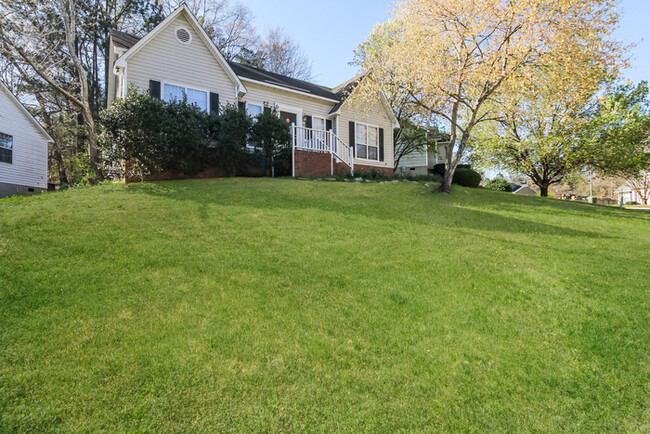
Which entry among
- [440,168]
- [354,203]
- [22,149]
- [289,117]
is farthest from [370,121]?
[22,149]

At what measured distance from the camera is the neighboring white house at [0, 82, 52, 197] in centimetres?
1509

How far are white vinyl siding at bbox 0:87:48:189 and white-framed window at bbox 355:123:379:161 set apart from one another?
16135 millimetres

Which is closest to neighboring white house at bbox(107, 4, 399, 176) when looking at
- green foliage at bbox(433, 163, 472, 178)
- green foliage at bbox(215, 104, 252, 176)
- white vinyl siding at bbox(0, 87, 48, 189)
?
green foliage at bbox(215, 104, 252, 176)

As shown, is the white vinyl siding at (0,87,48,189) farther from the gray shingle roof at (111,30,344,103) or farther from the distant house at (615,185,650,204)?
the distant house at (615,185,650,204)

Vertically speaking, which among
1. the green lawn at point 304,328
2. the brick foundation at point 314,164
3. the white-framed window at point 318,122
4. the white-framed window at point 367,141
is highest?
the white-framed window at point 318,122

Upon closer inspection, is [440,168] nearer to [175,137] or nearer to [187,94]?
[187,94]

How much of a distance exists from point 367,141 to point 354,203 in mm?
9604

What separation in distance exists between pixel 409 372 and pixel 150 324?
103 inches

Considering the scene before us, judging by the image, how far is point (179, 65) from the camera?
42.0 ft

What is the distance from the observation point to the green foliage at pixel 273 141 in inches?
484

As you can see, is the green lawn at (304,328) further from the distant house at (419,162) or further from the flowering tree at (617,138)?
the distant house at (419,162)

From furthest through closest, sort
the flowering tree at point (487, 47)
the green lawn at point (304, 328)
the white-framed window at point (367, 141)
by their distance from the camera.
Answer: the white-framed window at point (367, 141)
the flowering tree at point (487, 47)
the green lawn at point (304, 328)

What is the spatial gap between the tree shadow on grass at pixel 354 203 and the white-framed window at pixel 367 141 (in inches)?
248

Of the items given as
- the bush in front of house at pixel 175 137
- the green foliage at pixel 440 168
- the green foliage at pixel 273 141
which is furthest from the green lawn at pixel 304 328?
the green foliage at pixel 440 168
